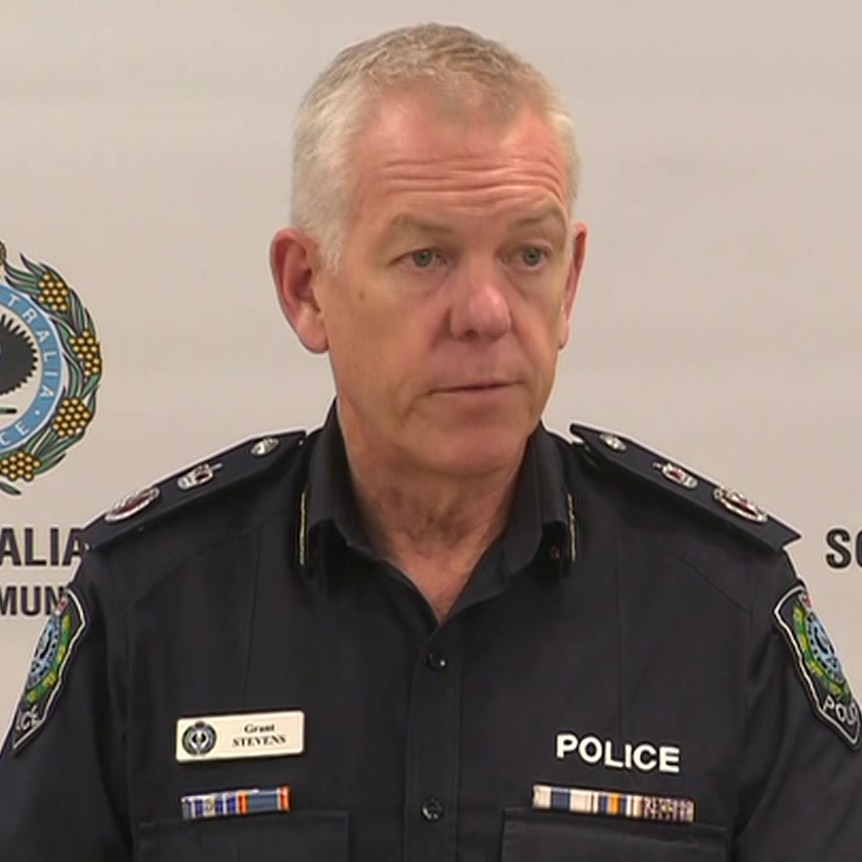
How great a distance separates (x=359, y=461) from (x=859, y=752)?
45 cm

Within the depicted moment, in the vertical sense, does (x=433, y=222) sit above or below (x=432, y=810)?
above

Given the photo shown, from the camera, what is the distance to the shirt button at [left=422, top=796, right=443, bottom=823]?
3.01ft

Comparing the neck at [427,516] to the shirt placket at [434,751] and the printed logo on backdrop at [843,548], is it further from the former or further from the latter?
the printed logo on backdrop at [843,548]

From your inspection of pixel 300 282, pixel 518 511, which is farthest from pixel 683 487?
pixel 300 282

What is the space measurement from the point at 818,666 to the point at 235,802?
0.46 m

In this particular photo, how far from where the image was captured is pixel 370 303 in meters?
0.90

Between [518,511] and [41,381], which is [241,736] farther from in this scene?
[41,381]

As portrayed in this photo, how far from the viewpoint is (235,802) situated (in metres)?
0.94

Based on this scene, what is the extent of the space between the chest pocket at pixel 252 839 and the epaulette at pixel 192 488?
0.77ft

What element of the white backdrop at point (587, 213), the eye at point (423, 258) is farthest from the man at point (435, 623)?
the white backdrop at point (587, 213)

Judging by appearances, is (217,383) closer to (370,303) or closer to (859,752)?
(370,303)

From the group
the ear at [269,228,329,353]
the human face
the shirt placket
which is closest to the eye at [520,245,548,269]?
the human face

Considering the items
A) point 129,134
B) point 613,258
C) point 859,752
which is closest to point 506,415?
point 859,752

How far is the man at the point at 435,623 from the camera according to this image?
879 millimetres
